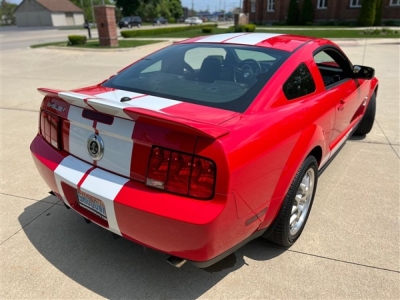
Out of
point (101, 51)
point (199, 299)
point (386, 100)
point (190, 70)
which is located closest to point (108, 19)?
point (101, 51)

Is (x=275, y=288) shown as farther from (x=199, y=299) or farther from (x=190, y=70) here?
(x=190, y=70)

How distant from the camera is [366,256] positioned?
2.46m

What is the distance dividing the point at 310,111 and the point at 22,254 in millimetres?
2395

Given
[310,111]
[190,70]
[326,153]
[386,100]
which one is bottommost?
[386,100]

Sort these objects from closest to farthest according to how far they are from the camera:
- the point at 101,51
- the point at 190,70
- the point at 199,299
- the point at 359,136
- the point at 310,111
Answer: the point at 199,299 < the point at 310,111 < the point at 190,70 < the point at 359,136 < the point at 101,51

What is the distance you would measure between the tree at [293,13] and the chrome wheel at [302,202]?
38123 mm

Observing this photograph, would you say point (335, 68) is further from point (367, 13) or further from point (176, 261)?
point (367, 13)

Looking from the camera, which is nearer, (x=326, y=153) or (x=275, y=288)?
(x=275, y=288)

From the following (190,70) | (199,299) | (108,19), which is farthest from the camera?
(108,19)

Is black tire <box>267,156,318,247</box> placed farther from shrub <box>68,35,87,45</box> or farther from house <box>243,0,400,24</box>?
house <box>243,0,400,24</box>

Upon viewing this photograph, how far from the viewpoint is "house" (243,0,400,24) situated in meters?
33.3

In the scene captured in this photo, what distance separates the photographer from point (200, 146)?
170cm

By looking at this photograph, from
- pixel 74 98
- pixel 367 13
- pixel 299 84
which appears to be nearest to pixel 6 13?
pixel 367 13

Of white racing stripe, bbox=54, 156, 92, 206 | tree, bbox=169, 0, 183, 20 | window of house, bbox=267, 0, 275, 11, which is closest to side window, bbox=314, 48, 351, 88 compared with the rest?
white racing stripe, bbox=54, 156, 92, 206
